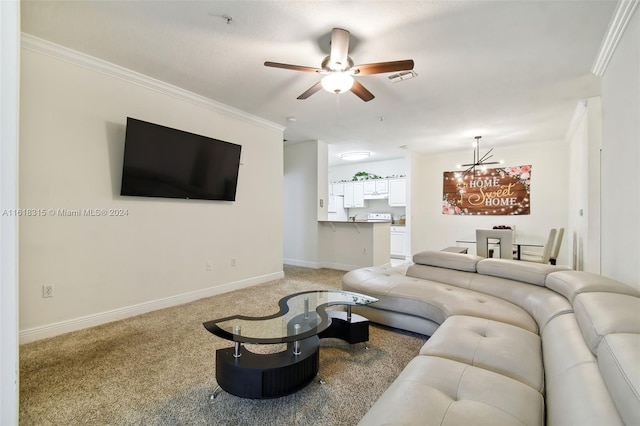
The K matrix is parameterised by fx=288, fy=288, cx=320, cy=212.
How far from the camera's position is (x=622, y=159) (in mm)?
2146

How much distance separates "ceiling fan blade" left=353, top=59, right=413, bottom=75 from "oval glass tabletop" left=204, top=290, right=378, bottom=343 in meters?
1.83

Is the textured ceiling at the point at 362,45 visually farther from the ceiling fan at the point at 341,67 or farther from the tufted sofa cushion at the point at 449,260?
the tufted sofa cushion at the point at 449,260

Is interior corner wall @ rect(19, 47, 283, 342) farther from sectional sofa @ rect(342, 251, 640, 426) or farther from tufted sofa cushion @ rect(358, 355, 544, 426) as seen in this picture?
tufted sofa cushion @ rect(358, 355, 544, 426)

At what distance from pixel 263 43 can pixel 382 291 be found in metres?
2.43

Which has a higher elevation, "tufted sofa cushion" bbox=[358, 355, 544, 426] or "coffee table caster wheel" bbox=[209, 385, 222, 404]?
"tufted sofa cushion" bbox=[358, 355, 544, 426]

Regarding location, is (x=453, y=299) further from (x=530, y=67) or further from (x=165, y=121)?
(x=165, y=121)

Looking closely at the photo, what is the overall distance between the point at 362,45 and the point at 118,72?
242cm

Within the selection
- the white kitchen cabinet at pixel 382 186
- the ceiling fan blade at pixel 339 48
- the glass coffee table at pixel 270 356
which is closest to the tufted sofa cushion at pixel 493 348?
the glass coffee table at pixel 270 356

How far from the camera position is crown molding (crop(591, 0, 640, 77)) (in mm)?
1963

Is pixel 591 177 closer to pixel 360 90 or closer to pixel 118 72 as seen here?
pixel 360 90

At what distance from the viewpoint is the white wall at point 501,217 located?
564 centimetres

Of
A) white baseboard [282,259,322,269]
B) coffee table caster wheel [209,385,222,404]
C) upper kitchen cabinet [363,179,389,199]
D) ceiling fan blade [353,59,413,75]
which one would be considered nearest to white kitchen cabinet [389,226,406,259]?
upper kitchen cabinet [363,179,389,199]

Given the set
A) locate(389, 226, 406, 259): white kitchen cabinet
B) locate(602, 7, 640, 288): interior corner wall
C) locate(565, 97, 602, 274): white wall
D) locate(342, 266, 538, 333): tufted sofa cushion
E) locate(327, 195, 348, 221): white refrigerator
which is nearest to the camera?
locate(602, 7, 640, 288): interior corner wall

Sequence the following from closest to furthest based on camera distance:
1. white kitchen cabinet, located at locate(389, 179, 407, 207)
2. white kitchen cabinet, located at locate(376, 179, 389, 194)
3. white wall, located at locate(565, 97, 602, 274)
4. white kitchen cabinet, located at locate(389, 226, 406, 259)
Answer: white wall, located at locate(565, 97, 602, 274)
white kitchen cabinet, located at locate(389, 226, 406, 259)
white kitchen cabinet, located at locate(389, 179, 407, 207)
white kitchen cabinet, located at locate(376, 179, 389, 194)
